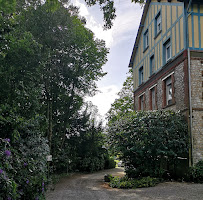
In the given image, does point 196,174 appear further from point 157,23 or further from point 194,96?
point 157,23

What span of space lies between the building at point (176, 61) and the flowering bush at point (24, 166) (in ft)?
25.3

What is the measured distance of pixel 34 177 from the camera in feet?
20.4

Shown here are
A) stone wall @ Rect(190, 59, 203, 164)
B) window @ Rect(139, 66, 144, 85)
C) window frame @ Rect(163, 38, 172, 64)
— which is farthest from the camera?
window @ Rect(139, 66, 144, 85)

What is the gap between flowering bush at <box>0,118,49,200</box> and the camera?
4.67 meters

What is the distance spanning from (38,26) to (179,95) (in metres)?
9.85

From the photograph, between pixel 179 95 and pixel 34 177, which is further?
pixel 179 95

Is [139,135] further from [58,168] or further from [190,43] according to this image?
[58,168]

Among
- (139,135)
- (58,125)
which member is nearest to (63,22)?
(58,125)

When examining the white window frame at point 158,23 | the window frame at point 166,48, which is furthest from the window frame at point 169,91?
the white window frame at point 158,23

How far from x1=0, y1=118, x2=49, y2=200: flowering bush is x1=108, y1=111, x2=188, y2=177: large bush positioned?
18.6 ft

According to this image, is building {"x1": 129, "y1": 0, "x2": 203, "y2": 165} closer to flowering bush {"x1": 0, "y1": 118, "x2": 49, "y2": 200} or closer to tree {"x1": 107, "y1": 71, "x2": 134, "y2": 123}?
flowering bush {"x1": 0, "y1": 118, "x2": 49, "y2": 200}

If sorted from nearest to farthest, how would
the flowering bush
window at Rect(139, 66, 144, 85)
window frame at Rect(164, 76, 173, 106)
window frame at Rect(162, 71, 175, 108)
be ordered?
the flowering bush
window frame at Rect(162, 71, 175, 108)
window frame at Rect(164, 76, 173, 106)
window at Rect(139, 66, 144, 85)

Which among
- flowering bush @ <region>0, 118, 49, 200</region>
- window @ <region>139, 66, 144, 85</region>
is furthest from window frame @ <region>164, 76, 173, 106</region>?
flowering bush @ <region>0, 118, 49, 200</region>

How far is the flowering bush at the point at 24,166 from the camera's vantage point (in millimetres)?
4672
